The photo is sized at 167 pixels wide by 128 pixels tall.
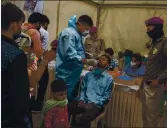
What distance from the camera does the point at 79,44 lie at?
2.78m

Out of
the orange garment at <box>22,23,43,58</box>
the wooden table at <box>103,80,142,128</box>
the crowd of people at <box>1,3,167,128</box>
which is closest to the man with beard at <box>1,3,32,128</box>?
the crowd of people at <box>1,3,167,128</box>

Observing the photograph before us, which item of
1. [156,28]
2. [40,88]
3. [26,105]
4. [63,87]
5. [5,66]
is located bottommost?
[40,88]

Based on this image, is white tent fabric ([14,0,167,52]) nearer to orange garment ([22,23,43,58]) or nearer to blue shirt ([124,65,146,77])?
blue shirt ([124,65,146,77])

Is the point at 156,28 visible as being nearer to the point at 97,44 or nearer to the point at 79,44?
the point at 79,44

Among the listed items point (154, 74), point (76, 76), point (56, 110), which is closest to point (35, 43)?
point (56, 110)

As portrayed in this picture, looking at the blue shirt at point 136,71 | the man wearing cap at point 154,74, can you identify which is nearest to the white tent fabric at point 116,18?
Result: the blue shirt at point 136,71

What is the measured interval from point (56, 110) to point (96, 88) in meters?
0.78

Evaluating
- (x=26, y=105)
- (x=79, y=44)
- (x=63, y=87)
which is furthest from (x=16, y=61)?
(x=79, y=44)

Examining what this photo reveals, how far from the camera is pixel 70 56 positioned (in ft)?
8.73

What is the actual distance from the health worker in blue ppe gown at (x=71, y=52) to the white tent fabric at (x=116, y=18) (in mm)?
2560

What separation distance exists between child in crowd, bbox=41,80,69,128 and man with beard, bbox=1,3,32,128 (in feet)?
3.44

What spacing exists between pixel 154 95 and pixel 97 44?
7.73ft

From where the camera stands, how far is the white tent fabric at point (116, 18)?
5262mm

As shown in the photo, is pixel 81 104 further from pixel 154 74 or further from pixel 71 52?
pixel 154 74
